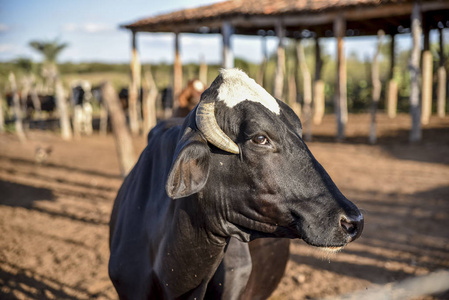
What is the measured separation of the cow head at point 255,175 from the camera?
5.32 feet

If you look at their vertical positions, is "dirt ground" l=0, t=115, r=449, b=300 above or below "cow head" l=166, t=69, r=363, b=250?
below

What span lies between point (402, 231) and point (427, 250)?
0.60 meters

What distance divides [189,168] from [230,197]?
222 mm

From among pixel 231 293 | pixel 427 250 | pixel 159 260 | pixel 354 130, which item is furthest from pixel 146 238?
pixel 354 130

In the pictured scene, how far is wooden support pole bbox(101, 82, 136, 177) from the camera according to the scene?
6.05m

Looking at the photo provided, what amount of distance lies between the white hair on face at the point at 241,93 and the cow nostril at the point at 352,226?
1.73 feet

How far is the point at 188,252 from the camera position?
1.86 meters

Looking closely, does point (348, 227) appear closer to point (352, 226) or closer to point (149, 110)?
point (352, 226)

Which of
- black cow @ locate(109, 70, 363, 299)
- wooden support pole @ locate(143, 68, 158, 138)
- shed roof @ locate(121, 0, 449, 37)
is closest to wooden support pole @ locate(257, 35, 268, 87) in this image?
shed roof @ locate(121, 0, 449, 37)

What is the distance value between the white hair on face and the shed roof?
10.1 m

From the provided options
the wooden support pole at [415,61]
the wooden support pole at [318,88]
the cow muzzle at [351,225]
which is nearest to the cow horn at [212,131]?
the cow muzzle at [351,225]

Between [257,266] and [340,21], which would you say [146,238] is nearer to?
[257,266]

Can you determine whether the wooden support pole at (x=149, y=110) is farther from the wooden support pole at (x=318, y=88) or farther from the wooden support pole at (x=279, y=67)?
the wooden support pole at (x=318, y=88)

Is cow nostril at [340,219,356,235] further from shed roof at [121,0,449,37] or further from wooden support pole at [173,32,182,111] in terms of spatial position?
wooden support pole at [173,32,182,111]
